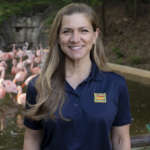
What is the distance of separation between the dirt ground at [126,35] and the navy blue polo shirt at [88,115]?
33.0ft

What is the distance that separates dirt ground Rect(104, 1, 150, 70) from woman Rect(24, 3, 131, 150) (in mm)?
9998

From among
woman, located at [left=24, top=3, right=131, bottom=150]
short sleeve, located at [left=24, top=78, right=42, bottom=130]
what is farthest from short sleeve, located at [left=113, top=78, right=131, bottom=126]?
short sleeve, located at [left=24, top=78, right=42, bottom=130]

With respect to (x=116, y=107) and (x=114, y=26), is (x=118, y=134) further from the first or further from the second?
(x=114, y=26)

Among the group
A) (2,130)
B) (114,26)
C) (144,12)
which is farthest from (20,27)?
(2,130)

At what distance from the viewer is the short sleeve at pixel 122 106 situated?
68.3 inches

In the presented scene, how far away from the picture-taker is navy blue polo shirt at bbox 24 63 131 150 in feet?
5.37

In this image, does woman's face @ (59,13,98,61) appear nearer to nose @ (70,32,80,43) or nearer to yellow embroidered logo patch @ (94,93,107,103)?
nose @ (70,32,80,43)

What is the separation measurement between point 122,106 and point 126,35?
12580 mm

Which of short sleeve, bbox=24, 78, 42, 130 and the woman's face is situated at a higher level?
the woman's face

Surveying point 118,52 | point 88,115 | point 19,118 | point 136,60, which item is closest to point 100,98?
point 88,115

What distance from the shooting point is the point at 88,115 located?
1.63 meters

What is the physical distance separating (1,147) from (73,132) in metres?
2.80

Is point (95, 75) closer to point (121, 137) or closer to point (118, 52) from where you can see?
point (121, 137)

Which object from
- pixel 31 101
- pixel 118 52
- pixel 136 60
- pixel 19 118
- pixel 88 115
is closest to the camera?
pixel 88 115
